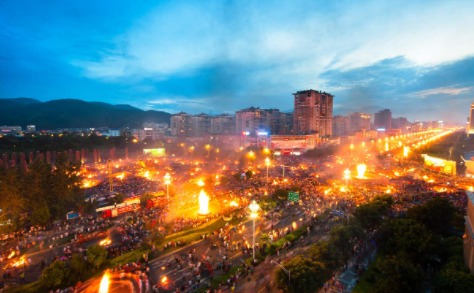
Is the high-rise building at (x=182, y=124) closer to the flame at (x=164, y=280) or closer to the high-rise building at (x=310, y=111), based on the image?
the high-rise building at (x=310, y=111)

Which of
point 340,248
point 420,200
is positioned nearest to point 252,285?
point 340,248

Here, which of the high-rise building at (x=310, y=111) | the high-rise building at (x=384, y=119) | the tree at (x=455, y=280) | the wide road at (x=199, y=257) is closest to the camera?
the tree at (x=455, y=280)

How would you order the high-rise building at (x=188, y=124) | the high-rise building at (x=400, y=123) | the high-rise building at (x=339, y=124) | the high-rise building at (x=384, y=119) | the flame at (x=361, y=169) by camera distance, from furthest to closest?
the high-rise building at (x=400, y=123)
the high-rise building at (x=384, y=119)
the high-rise building at (x=339, y=124)
the high-rise building at (x=188, y=124)
the flame at (x=361, y=169)

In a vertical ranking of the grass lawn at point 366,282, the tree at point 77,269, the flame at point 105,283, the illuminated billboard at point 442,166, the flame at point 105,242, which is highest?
the illuminated billboard at point 442,166

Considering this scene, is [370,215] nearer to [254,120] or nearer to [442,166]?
[442,166]

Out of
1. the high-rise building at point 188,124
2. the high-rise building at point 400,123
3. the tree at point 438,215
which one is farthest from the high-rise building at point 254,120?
the high-rise building at point 400,123
